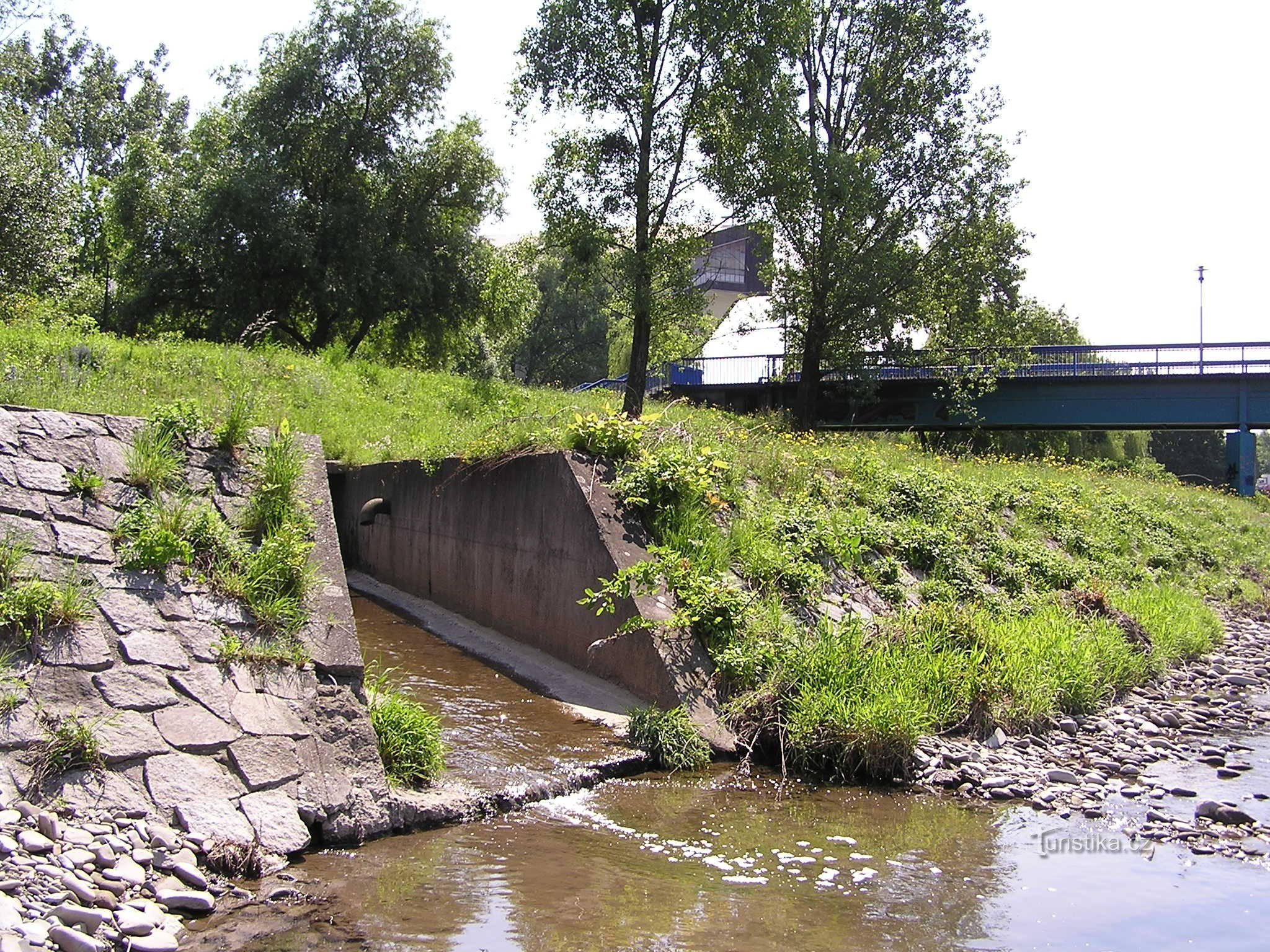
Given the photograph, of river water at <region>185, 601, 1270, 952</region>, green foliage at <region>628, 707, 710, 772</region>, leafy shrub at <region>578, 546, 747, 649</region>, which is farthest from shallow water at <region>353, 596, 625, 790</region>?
leafy shrub at <region>578, 546, 747, 649</region>

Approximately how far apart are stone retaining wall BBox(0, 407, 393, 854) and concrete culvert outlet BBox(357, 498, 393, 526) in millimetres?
7836

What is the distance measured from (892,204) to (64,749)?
26.4 m

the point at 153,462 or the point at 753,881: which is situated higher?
the point at 153,462

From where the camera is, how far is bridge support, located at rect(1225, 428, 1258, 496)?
1276 inches

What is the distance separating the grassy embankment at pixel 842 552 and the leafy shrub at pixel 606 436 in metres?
0.02

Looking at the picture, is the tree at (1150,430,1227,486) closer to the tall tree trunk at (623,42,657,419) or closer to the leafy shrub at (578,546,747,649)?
the tall tree trunk at (623,42,657,419)

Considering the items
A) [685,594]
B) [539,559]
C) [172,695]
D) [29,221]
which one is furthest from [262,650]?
[29,221]

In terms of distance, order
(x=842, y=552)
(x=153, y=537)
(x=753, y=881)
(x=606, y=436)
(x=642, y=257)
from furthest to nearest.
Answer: (x=642, y=257)
(x=842, y=552)
(x=606, y=436)
(x=153, y=537)
(x=753, y=881)

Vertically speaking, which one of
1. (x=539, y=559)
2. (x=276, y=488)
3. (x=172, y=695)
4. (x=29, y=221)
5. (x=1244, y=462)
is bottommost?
(x=172, y=695)

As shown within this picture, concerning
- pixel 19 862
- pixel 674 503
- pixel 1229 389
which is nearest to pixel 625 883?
pixel 19 862

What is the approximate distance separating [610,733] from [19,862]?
4.67 meters

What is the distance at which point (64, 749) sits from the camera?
5.31 metres

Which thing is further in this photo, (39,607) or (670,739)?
(670,739)

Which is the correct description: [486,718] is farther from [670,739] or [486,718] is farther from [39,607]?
[39,607]
